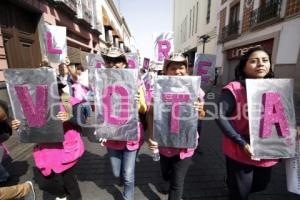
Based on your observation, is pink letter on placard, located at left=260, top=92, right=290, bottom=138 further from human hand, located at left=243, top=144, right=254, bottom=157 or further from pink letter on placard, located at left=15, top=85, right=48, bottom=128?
pink letter on placard, located at left=15, top=85, right=48, bottom=128

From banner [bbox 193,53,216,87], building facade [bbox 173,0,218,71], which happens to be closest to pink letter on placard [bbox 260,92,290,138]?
banner [bbox 193,53,216,87]

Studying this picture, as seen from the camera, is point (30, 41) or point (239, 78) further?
point (30, 41)

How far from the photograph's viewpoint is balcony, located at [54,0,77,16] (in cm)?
839

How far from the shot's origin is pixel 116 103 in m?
1.88

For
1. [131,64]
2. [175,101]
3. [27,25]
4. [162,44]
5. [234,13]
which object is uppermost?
[234,13]

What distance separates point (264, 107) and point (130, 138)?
3.89 feet

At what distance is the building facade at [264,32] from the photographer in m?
8.10

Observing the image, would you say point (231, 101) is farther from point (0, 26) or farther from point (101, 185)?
point (0, 26)

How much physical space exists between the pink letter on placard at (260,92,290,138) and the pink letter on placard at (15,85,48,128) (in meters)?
1.83

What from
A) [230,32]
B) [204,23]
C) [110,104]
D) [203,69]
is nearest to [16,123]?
[110,104]

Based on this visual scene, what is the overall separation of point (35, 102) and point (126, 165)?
108cm

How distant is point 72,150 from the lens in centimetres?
212

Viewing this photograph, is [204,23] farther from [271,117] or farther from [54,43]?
[271,117]

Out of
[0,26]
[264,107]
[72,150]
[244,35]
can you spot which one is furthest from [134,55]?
[244,35]
